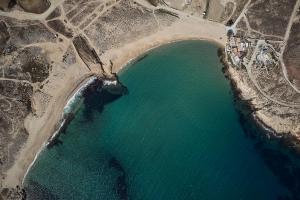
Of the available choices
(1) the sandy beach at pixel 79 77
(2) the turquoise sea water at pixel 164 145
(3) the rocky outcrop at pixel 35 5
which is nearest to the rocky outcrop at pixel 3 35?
(3) the rocky outcrop at pixel 35 5

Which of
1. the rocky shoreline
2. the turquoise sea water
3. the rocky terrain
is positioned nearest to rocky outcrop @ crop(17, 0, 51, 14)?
the rocky terrain

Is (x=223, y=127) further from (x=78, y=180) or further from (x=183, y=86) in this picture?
(x=78, y=180)

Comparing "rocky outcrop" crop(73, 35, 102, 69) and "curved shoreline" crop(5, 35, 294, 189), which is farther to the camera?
"curved shoreline" crop(5, 35, 294, 189)

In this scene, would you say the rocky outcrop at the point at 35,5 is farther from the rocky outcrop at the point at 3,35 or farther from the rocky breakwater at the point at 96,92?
the rocky breakwater at the point at 96,92

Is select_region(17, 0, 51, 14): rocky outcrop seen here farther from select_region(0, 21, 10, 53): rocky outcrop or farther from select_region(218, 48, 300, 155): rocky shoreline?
select_region(218, 48, 300, 155): rocky shoreline

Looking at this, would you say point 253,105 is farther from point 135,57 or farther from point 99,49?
point 99,49

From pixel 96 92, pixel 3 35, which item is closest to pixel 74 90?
pixel 96 92
